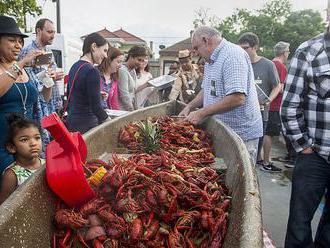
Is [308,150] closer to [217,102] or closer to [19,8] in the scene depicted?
[217,102]

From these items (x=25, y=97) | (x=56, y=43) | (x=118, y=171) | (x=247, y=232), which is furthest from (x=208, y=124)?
(x=56, y=43)

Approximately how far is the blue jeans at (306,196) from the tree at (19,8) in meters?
11.5

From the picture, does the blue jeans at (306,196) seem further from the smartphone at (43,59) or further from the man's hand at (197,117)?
the smartphone at (43,59)

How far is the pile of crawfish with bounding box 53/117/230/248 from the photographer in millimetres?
2092

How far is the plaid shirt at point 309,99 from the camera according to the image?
305 cm

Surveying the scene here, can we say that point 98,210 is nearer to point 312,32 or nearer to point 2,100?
point 2,100

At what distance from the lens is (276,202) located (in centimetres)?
564

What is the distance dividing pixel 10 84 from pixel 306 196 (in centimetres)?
284

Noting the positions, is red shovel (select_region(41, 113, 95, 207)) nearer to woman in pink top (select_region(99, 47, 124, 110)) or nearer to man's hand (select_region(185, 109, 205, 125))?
man's hand (select_region(185, 109, 205, 125))

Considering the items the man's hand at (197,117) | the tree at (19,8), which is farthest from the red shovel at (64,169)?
the tree at (19,8)

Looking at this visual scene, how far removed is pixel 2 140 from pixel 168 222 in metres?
1.99

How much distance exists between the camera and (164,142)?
422 centimetres

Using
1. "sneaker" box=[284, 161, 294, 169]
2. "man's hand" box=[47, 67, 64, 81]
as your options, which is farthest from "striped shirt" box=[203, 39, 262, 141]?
"sneaker" box=[284, 161, 294, 169]

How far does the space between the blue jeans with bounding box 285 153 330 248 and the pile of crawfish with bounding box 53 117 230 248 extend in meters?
0.98
